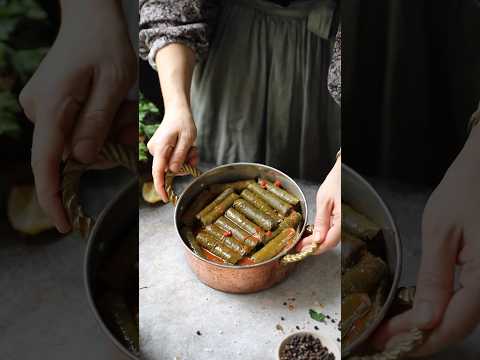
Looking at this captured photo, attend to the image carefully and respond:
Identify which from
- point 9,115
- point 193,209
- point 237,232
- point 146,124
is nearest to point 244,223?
point 237,232

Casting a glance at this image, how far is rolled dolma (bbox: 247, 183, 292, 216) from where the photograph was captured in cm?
114

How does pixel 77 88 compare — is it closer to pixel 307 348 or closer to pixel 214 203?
pixel 214 203

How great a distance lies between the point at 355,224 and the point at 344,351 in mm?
281

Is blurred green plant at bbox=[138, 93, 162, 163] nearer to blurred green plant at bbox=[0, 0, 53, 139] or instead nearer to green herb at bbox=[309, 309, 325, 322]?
blurred green plant at bbox=[0, 0, 53, 139]

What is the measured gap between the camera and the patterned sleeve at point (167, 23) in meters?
1.01

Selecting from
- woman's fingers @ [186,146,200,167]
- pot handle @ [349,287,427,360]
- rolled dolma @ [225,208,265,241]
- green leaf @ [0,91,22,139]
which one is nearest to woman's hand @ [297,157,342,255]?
rolled dolma @ [225,208,265,241]

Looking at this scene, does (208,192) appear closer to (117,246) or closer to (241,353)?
(117,246)

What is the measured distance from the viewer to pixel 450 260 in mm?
932

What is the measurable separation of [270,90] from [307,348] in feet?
2.11

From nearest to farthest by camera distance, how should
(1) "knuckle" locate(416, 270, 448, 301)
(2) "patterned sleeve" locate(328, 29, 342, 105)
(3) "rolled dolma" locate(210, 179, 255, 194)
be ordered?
1. (1) "knuckle" locate(416, 270, 448, 301)
2. (2) "patterned sleeve" locate(328, 29, 342, 105)
3. (3) "rolled dolma" locate(210, 179, 255, 194)

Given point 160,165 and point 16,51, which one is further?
point 160,165

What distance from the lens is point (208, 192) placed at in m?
1.16

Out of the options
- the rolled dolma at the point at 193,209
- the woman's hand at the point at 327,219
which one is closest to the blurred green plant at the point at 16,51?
the rolled dolma at the point at 193,209

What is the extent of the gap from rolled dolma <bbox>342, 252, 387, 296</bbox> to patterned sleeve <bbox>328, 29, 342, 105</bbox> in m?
0.37
